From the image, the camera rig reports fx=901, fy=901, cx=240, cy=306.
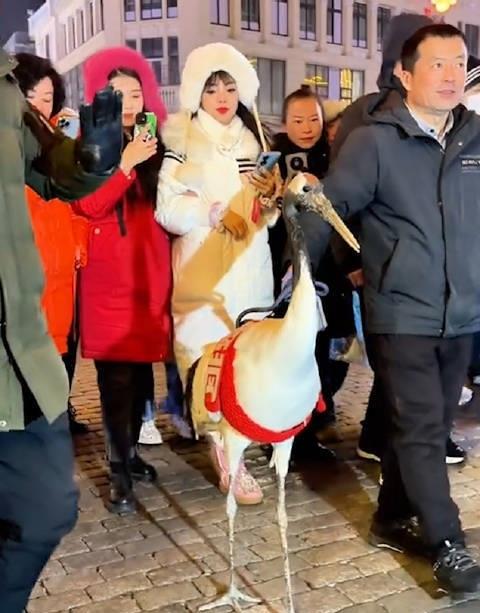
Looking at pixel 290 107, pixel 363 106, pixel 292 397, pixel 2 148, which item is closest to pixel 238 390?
pixel 292 397

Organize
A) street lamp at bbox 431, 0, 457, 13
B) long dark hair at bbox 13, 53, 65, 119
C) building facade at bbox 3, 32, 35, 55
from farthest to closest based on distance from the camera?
1. street lamp at bbox 431, 0, 457, 13
2. building facade at bbox 3, 32, 35, 55
3. long dark hair at bbox 13, 53, 65, 119

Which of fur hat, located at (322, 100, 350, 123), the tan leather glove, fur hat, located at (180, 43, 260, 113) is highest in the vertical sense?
fur hat, located at (180, 43, 260, 113)

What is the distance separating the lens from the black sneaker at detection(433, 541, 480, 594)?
9.94 ft

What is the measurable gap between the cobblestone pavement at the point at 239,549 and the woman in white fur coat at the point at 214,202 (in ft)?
0.99

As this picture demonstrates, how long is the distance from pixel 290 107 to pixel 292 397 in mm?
2178

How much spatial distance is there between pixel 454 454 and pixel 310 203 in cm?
206

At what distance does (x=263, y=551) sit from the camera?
3.48 metres

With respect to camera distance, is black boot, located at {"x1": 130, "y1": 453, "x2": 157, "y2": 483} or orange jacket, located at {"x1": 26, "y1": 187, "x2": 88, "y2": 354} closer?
orange jacket, located at {"x1": 26, "y1": 187, "x2": 88, "y2": 354}

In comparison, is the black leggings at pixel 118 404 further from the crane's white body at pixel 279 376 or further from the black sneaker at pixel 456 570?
the black sneaker at pixel 456 570

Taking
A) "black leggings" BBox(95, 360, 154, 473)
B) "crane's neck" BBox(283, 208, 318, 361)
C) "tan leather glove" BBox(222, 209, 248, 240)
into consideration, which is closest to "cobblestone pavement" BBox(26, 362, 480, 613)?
"black leggings" BBox(95, 360, 154, 473)

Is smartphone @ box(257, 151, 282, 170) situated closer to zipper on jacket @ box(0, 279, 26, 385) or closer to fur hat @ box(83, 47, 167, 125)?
fur hat @ box(83, 47, 167, 125)

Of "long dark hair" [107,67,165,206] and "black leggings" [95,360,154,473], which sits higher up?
"long dark hair" [107,67,165,206]

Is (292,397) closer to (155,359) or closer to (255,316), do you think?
(255,316)

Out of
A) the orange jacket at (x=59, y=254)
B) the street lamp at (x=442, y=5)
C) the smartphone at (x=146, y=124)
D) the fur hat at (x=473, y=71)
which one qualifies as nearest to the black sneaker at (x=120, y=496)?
the orange jacket at (x=59, y=254)
